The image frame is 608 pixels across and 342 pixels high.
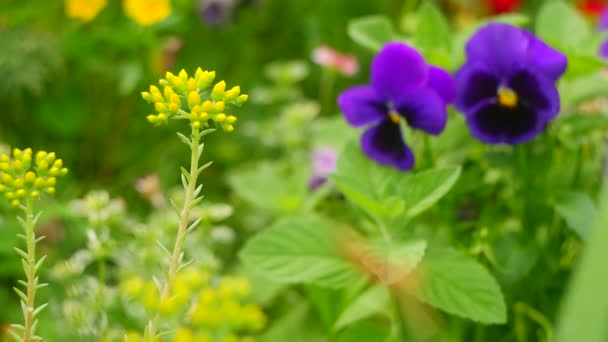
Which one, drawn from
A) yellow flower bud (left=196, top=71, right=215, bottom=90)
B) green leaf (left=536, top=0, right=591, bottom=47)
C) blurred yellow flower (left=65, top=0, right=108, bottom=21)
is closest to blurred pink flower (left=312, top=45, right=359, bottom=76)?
blurred yellow flower (left=65, top=0, right=108, bottom=21)

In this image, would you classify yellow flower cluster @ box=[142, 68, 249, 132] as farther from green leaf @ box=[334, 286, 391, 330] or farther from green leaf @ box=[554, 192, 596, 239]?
green leaf @ box=[554, 192, 596, 239]

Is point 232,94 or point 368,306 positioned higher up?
point 232,94

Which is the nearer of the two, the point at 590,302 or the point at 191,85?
the point at 590,302

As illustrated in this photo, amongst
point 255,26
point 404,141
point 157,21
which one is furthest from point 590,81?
point 255,26

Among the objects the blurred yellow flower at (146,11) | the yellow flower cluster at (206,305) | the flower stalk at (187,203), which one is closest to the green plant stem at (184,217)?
the flower stalk at (187,203)

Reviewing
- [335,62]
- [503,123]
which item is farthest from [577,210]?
[335,62]

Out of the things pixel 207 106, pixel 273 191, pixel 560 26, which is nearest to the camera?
pixel 207 106

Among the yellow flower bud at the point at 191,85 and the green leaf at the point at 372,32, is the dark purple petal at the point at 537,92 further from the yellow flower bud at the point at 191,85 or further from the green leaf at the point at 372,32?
the yellow flower bud at the point at 191,85

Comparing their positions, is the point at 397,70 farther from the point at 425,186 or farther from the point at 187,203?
the point at 187,203
